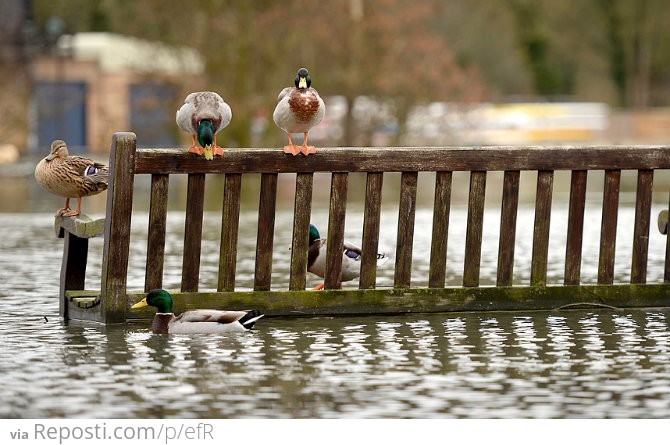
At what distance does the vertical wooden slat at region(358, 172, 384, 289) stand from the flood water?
32 centimetres

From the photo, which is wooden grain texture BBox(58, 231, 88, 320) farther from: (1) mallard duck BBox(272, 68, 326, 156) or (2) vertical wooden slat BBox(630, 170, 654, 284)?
(2) vertical wooden slat BBox(630, 170, 654, 284)

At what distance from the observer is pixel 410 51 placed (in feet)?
194

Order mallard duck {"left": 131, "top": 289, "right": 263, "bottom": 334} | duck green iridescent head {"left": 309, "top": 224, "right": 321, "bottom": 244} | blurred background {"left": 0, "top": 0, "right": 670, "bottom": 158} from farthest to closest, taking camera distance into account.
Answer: blurred background {"left": 0, "top": 0, "right": 670, "bottom": 158}, duck green iridescent head {"left": 309, "top": 224, "right": 321, "bottom": 244}, mallard duck {"left": 131, "top": 289, "right": 263, "bottom": 334}

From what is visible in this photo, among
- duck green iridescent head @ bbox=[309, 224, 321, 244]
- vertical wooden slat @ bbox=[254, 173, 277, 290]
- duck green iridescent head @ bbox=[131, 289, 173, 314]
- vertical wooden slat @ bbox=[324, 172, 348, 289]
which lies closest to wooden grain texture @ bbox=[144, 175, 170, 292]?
duck green iridescent head @ bbox=[131, 289, 173, 314]

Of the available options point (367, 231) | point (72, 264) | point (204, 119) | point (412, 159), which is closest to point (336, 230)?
point (367, 231)

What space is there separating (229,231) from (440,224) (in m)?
1.61

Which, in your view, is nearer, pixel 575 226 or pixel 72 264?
pixel 575 226

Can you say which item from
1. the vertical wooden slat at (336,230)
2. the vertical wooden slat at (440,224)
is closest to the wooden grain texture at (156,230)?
the vertical wooden slat at (336,230)

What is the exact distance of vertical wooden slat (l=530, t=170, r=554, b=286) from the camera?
42.3ft

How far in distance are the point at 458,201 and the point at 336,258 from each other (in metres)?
19.4

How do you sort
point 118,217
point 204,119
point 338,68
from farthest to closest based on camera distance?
1. point 338,68
2. point 204,119
3. point 118,217

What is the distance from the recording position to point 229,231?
40.8 ft

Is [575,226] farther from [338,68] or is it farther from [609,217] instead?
[338,68]
